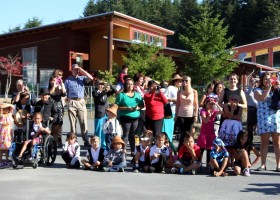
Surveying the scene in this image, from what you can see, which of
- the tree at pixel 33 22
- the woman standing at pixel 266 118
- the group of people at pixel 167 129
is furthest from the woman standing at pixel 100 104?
the tree at pixel 33 22

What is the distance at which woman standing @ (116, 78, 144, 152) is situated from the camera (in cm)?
977

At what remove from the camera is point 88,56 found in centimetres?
3556

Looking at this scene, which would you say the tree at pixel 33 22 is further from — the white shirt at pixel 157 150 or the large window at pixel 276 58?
the white shirt at pixel 157 150

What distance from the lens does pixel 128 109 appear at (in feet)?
32.0

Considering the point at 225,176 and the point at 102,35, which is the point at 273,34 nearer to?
the point at 102,35

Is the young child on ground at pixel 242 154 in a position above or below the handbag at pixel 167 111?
below

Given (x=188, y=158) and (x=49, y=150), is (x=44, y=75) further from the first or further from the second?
(x=188, y=158)

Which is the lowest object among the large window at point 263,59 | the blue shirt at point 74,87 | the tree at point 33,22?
the blue shirt at point 74,87

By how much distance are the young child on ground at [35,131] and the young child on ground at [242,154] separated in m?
3.76

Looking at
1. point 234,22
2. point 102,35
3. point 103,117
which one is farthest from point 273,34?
point 103,117

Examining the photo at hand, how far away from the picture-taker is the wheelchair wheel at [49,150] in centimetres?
907

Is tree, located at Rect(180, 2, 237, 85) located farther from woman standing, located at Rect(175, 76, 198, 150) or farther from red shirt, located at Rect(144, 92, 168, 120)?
woman standing, located at Rect(175, 76, 198, 150)

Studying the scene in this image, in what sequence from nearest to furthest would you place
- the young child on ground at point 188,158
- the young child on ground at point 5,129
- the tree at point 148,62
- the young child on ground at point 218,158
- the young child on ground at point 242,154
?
the young child on ground at point 218,158
the young child on ground at point 242,154
the young child on ground at point 188,158
the young child on ground at point 5,129
the tree at point 148,62

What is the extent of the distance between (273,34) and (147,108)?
224ft
